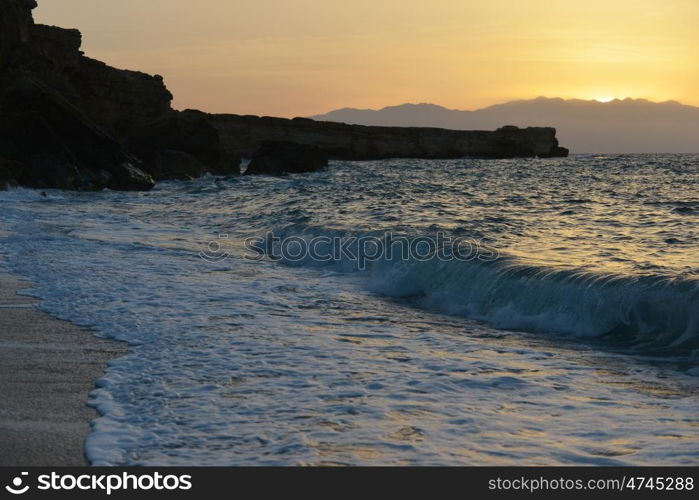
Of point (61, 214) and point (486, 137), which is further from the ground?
point (486, 137)

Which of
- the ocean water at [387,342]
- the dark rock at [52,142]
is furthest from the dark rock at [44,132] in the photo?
the ocean water at [387,342]

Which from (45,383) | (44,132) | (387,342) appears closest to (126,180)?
(44,132)

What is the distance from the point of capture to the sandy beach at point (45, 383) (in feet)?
13.1

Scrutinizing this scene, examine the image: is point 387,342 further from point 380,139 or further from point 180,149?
point 380,139

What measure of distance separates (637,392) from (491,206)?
17964mm

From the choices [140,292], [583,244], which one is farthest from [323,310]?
[583,244]

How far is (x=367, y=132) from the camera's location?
11050 cm

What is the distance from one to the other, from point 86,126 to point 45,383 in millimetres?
29660

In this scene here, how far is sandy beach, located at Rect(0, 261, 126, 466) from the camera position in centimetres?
398

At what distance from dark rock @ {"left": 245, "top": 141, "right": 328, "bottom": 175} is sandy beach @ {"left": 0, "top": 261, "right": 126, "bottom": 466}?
1724 inches

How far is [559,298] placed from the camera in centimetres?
859

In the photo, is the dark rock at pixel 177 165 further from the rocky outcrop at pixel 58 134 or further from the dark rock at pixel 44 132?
the dark rock at pixel 44 132

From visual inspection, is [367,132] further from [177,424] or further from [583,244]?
[177,424]

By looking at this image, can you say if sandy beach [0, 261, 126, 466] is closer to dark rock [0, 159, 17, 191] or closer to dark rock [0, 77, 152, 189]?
dark rock [0, 159, 17, 191]
